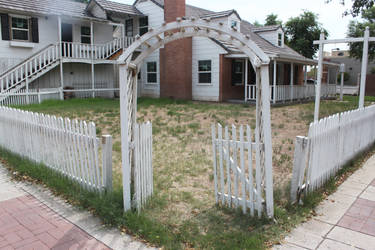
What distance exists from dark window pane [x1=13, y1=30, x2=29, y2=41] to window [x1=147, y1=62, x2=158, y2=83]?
7649 mm

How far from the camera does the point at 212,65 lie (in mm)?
19906

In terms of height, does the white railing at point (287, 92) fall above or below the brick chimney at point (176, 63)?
below

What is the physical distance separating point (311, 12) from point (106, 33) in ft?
85.5

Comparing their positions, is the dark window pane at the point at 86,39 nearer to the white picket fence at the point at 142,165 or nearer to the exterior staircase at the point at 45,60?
the exterior staircase at the point at 45,60

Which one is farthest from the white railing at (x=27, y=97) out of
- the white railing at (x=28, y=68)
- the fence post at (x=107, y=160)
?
the fence post at (x=107, y=160)

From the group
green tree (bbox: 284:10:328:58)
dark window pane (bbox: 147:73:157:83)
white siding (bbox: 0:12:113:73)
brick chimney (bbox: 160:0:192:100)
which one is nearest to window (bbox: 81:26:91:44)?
white siding (bbox: 0:12:113:73)

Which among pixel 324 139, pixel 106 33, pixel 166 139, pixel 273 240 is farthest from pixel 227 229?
pixel 106 33

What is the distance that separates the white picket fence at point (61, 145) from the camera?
459 cm

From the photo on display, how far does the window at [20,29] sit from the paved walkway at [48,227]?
16.3 meters

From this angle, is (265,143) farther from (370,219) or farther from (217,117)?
(217,117)

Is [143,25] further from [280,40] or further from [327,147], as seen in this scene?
[327,147]

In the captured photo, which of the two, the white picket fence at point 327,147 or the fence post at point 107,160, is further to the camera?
the fence post at point 107,160

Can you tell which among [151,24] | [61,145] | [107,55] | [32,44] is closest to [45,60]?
[32,44]

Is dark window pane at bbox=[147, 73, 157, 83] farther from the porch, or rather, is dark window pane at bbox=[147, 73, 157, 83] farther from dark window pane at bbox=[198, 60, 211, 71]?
the porch
